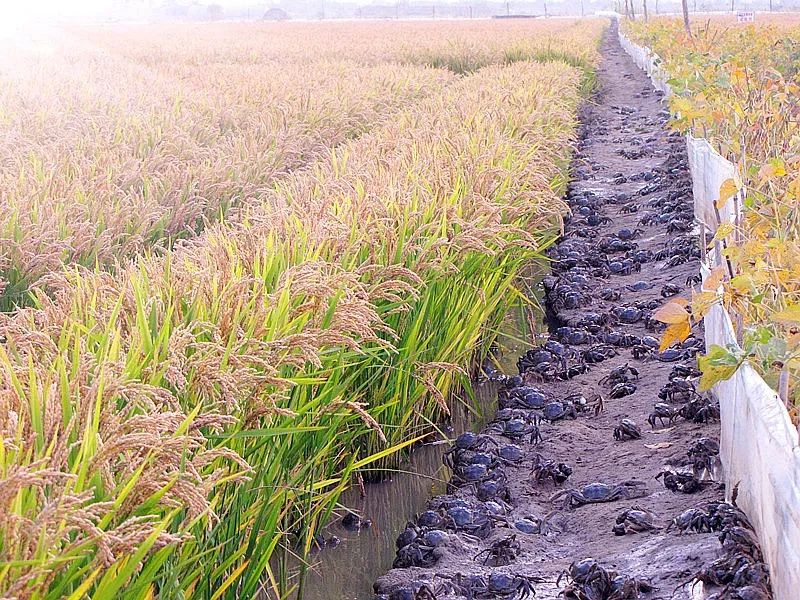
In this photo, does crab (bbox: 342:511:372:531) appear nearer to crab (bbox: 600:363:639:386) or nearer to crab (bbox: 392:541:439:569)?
crab (bbox: 392:541:439:569)

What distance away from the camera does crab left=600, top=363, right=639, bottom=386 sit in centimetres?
423

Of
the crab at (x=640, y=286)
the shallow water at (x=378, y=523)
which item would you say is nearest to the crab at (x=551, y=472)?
the shallow water at (x=378, y=523)

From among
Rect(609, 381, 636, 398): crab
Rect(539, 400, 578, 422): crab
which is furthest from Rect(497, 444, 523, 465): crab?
Rect(609, 381, 636, 398): crab

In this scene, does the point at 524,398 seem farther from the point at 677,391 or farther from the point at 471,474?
the point at 471,474

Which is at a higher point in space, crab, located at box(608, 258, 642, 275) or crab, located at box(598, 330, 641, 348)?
crab, located at box(608, 258, 642, 275)

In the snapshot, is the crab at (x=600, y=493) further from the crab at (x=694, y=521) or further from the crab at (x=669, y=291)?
the crab at (x=669, y=291)

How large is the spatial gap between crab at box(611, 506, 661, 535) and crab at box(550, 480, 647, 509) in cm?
21

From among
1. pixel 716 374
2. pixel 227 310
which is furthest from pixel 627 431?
pixel 227 310

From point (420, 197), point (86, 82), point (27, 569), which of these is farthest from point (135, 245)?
point (86, 82)

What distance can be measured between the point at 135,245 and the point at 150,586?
120 inches

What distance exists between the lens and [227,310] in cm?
244

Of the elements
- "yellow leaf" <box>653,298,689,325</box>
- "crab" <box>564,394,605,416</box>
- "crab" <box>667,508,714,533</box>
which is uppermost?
"yellow leaf" <box>653,298,689,325</box>

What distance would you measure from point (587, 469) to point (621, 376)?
876 mm

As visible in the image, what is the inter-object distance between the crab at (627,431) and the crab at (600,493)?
1.42ft
